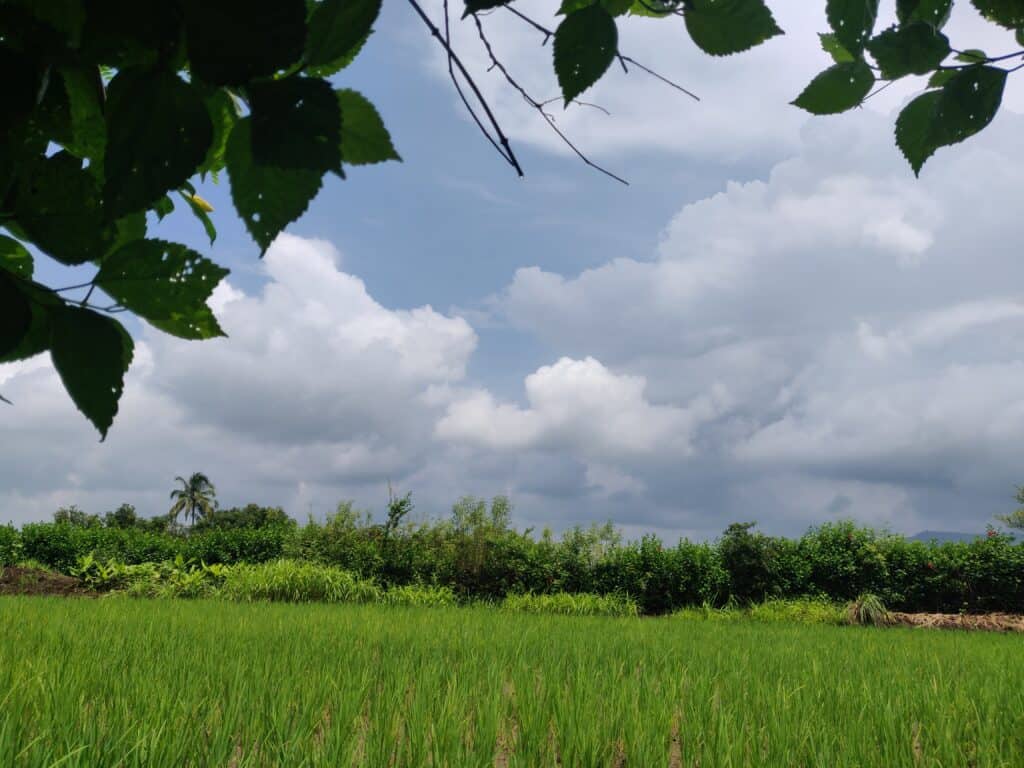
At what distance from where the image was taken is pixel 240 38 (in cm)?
55

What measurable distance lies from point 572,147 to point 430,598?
11794mm

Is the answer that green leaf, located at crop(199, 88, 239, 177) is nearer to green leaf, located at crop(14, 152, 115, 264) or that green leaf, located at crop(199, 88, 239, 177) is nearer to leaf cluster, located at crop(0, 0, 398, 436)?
leaf cluster, located at crop(0, 0, 398, 436)

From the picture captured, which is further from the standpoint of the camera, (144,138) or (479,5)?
(479,5)

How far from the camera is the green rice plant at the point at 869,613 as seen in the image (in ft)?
39.8

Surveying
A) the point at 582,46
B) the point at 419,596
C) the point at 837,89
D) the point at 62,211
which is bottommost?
the point at 419,596

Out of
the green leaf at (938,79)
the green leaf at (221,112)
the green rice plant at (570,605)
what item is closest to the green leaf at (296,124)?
the green leaf at (221,112)

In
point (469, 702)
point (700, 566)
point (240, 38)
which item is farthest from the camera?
point (700, 566)

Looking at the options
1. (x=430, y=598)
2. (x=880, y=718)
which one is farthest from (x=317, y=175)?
(x=430, y=598)

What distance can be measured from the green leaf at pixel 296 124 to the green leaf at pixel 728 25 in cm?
43

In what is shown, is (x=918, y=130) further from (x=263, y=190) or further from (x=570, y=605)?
(x=570, y=605)

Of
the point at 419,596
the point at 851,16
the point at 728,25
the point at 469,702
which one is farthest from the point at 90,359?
the point at 419,596

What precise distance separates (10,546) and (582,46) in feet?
68.9

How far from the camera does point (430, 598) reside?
1206 cm

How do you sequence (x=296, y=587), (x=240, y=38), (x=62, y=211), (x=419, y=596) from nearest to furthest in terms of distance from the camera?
(x=240, y=38), (x=62, y=211), (x=296, y=587), (x=419, y=596)
